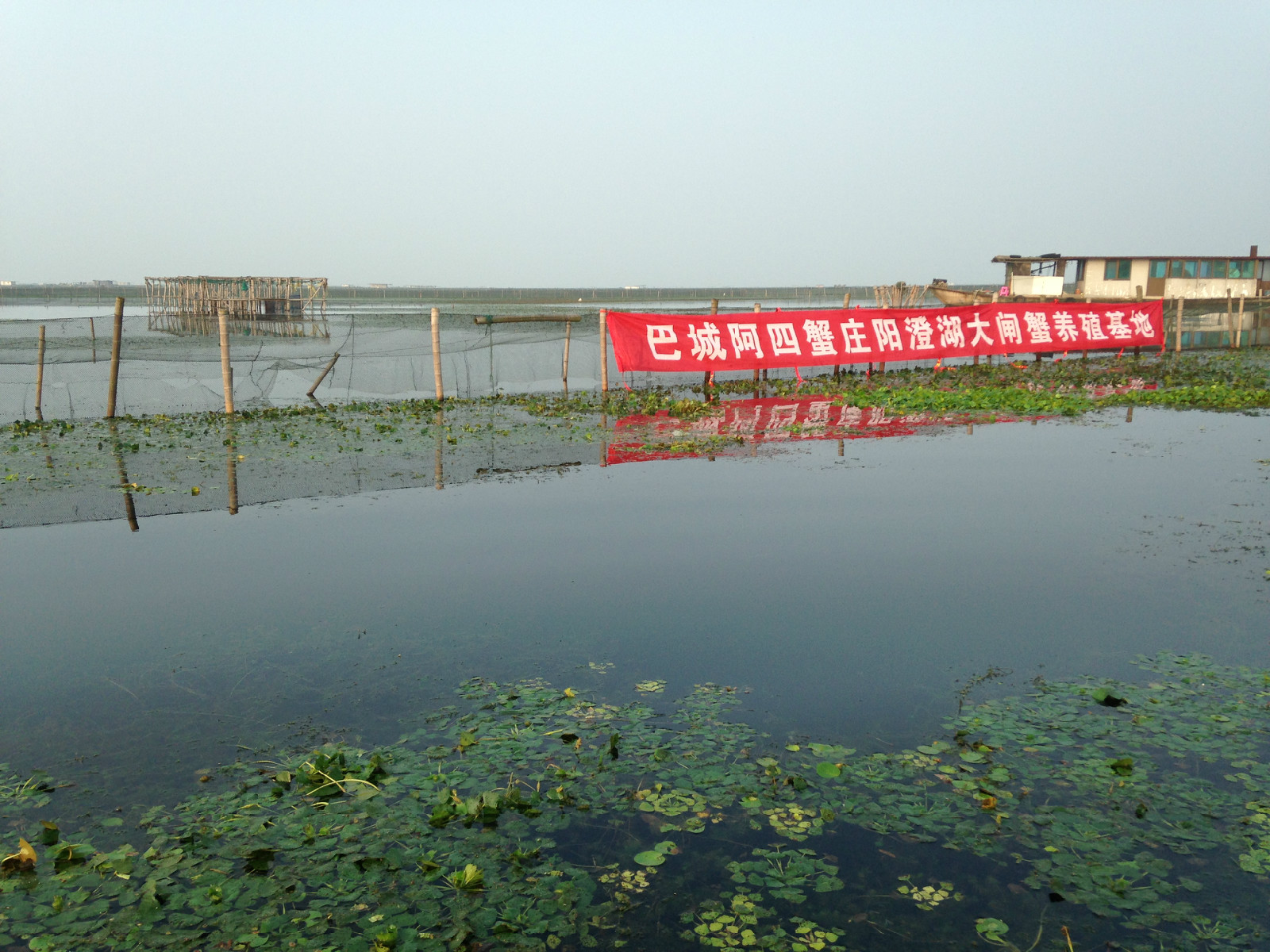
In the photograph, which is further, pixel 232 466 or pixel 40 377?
pixel 40 377

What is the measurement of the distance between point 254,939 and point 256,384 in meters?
18.0

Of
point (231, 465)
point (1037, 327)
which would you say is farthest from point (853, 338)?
point (231, 465)

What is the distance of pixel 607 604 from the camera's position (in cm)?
722

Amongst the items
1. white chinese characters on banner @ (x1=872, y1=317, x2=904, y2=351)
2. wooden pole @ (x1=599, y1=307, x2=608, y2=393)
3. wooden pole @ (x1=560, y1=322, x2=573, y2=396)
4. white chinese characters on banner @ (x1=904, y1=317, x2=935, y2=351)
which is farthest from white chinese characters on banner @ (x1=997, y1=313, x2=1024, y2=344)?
wooden pole @ (x1=560, y1=322, x2=573, y2=396)

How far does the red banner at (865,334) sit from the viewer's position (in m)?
20.5

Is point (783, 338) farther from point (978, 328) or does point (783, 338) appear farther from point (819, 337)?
point (978, 328)

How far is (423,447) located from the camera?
14336mm

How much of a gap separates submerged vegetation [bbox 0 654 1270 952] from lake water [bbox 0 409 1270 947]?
0.94 ft

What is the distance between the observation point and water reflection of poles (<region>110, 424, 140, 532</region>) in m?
9.84

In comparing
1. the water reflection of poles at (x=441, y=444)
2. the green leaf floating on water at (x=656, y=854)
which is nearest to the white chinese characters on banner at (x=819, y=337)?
the water reflection of poles at (x=441, y=444)

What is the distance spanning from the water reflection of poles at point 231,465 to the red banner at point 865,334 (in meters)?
7.74

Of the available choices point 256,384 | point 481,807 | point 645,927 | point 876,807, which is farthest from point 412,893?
point 256,384

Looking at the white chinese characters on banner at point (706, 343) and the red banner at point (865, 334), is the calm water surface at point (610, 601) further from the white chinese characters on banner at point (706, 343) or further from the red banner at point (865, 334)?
the white chinese characters on banner at point (706, 343)

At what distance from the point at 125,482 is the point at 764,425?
10.0m
